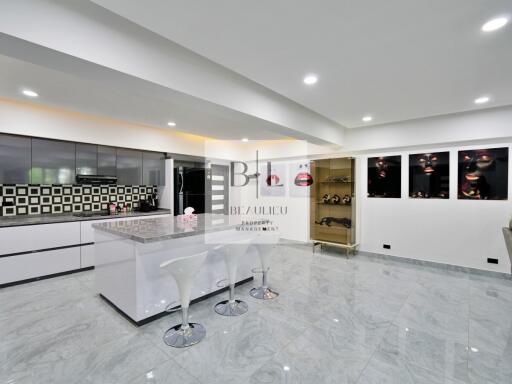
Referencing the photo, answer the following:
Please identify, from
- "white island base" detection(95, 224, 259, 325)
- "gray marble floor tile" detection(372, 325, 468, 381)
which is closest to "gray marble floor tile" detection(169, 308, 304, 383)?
"white island base" detection(95, 224, 259, 325)

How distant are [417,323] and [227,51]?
3282mm

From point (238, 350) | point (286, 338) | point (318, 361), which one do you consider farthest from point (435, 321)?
point (238, 350)

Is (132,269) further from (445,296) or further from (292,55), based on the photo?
(445,296)

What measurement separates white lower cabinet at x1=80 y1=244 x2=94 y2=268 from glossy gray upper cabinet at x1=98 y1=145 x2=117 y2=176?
1.27 metres

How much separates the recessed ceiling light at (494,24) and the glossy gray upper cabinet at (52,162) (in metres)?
5.24

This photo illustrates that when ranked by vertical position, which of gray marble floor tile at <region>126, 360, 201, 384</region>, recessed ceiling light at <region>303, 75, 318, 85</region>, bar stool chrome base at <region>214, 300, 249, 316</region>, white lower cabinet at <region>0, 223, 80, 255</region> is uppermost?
recessed ceiling light at <region>303, 75, 318, 85</region>

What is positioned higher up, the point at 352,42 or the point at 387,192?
the point at 352,42

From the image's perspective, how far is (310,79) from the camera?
109 inches

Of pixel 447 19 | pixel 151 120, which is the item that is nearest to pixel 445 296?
pixel 447 19

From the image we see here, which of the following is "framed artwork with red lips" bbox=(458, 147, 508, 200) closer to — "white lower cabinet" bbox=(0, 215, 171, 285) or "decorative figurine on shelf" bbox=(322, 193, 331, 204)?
"decorative figurine on shelf" bbox=(322, 193, 331, 204)

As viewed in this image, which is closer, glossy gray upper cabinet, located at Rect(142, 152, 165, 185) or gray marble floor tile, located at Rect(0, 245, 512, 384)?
gray marble floor tile, located at Rect(0, 245, 512, 384)

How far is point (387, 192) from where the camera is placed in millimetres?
4961

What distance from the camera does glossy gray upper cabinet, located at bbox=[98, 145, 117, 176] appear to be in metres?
4.34

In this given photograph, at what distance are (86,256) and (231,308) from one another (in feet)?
9.05
